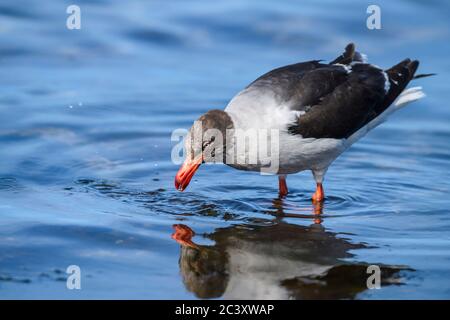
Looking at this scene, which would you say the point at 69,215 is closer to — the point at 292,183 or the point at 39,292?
the point at 39,292

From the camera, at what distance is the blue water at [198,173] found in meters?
5.99

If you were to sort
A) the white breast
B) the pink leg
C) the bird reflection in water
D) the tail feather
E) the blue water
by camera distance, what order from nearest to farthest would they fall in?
the bird reflection in water → the blue water → the white breast → the pink leg → the tail feather

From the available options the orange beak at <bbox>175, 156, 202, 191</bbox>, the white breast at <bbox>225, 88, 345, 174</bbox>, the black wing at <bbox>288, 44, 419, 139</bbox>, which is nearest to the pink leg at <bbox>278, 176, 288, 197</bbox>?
the white breast at <bbox>225, 88, 345, 174</bbox>

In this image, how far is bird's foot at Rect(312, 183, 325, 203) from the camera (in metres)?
7.82

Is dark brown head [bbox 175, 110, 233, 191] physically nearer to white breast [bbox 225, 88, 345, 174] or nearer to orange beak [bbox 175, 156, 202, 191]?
orange beak [bbox 175, 156, 202, 191]

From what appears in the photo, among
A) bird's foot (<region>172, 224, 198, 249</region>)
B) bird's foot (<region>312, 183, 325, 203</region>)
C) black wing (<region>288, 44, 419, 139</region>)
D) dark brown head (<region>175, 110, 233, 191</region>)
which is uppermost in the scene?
black wing (<region>288, 44, 419, 139</region>)

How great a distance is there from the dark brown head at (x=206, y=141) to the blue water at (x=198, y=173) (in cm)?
45

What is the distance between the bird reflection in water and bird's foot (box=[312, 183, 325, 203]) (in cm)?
72

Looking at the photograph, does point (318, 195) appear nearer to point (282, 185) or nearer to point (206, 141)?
point (282, 185)

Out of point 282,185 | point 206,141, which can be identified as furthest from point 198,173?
point 206,141

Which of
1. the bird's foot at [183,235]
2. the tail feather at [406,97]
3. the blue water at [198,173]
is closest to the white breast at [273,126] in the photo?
the blue water at [198,173]

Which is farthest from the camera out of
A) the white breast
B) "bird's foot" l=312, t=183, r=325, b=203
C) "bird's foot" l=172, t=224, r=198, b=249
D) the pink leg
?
the pink leg

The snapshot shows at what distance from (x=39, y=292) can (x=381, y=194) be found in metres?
3.71
